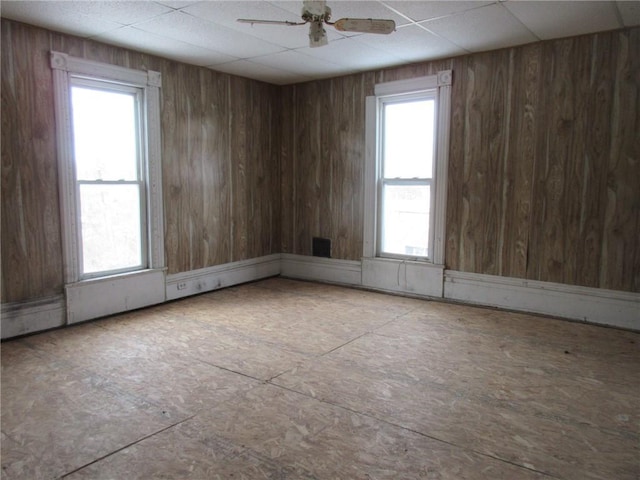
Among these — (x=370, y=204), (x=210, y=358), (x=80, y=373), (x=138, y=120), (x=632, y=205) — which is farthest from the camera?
(x=370, y=204)

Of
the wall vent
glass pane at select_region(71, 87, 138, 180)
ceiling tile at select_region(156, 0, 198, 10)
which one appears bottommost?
the wall vent

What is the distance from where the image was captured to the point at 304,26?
12.7 feet

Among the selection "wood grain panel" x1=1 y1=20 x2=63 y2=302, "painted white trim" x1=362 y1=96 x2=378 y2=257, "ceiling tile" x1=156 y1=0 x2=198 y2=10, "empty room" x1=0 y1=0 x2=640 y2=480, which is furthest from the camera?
"painted white trim" x1=362 y1=96 x2=378 y2=257

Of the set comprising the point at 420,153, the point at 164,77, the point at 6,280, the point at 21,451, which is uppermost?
Answer: the point at 164,77

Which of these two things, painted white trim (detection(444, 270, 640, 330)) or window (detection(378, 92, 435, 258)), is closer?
painted white trim (detection(444, 270, 640, 330))

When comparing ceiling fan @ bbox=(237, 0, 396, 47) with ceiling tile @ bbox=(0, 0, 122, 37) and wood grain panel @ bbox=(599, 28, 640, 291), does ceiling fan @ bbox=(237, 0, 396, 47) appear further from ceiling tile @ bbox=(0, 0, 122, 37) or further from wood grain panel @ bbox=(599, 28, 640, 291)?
wood grain panel @ bbox=(599, 28, 640, 291)

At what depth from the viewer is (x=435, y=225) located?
5.13m

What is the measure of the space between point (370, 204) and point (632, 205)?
2608 millimetres

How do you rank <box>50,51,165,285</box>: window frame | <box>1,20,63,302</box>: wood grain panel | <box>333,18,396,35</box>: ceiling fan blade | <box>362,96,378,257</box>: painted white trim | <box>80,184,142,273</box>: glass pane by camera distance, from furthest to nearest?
<box>362,96,378,257</box>: painted white trim < <box>80,184,142,273</box>: glass pane < <box>50,51,165,285</box>: window frame < <box>1,20,63,302</box>: wood grain panel < <box>333,18,396,35</box>: ceiling fan blade

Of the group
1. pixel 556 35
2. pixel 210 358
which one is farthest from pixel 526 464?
pixel 556 35

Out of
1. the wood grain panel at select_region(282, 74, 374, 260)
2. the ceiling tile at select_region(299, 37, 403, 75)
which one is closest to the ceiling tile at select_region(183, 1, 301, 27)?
the ceiling tile at select_region(299, 37, 403, 75)

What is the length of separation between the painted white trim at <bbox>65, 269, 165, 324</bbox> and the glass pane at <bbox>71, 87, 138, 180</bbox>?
3.22ft

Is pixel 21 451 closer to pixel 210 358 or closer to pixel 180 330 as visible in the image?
pixel 210 358

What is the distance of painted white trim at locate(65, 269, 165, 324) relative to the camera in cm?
422
